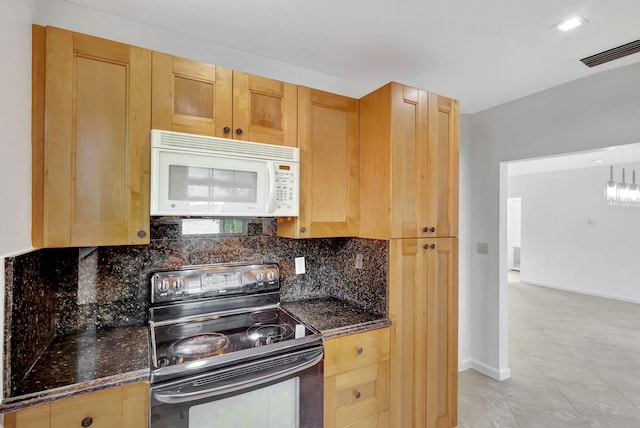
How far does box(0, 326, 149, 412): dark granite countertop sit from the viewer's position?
3.56ft

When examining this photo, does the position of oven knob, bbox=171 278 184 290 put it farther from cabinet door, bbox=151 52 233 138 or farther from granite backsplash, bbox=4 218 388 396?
cabinet door, bbox=151 52 233 138

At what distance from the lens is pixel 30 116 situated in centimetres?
127

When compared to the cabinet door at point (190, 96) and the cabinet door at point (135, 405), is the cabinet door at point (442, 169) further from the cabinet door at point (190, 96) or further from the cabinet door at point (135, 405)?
the cabinet door at point (135, 405)

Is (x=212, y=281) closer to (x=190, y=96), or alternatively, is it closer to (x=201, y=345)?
(x=201, y=345)

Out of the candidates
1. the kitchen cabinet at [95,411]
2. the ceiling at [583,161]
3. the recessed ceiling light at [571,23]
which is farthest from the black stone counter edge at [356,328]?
the ceiling at [583,161]

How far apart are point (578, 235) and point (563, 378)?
4.70 meters

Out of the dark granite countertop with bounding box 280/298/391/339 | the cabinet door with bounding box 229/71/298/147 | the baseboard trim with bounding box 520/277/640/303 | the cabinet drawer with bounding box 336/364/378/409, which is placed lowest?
the baseboard trim with bounding box 520/277/640/303

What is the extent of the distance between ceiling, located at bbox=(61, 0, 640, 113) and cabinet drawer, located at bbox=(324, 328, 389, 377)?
1.78 m

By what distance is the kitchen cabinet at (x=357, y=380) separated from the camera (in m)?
1.67

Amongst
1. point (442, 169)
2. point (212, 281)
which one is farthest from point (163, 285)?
point (442, 169)

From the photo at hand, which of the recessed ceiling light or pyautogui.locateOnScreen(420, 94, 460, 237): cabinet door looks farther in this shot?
pyautogui.locateOnScreen(420, 94, 460, 237): cabinet door

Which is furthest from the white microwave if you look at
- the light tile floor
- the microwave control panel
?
the light tile floor

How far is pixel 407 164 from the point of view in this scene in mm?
1881

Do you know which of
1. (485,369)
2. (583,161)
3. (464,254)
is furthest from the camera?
(583,161)
